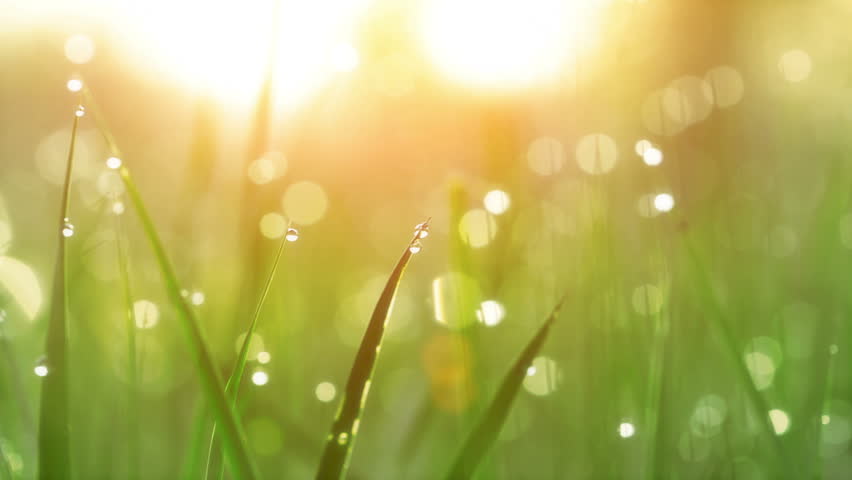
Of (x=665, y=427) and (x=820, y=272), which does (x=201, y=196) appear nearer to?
(x=665, y=427)

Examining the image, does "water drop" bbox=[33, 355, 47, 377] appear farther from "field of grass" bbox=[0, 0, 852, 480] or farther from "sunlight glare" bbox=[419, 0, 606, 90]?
"sunlight glare" bbox=[419, 0, 606, 90]

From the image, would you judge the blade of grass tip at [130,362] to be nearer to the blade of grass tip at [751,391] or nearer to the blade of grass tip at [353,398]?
the blade of grass tip at [353,398]

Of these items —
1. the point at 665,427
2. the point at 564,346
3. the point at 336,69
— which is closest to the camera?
the point at 665,427

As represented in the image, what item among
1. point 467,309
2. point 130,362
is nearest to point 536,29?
point 467,309

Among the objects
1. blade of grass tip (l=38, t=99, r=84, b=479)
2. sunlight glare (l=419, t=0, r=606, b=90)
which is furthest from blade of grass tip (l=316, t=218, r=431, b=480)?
sunlight glare (l=419, t=0, r=606, b=90)

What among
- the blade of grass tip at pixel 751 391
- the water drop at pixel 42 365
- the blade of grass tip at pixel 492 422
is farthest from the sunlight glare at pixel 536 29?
the water drop at pixel 42 365

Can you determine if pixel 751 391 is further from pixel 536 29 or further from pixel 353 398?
pixel 536 29

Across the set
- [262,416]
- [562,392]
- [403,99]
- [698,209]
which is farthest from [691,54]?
[262,416]
